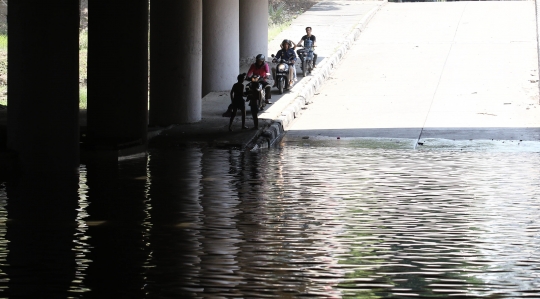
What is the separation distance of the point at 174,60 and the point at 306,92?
226 inches

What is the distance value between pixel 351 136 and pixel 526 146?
3.75 meters

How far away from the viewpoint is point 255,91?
22.8 meters

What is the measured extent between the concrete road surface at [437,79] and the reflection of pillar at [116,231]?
25.1ft

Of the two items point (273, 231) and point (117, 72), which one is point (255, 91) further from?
point (273, 231)

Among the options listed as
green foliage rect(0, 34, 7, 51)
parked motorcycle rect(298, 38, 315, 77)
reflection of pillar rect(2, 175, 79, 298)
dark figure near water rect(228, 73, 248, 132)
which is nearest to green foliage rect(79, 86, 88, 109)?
green foliage rect(0, 34, 7, 51)

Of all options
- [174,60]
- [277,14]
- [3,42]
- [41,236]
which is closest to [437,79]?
[174,60]

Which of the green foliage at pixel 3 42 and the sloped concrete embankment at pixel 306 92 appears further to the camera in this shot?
the green foliage at pixel 3 42

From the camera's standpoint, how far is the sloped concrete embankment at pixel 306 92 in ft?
68.1

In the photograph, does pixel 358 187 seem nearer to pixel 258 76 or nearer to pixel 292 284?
pixel 292 284

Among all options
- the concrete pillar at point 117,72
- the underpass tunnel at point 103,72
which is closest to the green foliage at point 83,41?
the underpass tunnel at point 103,72

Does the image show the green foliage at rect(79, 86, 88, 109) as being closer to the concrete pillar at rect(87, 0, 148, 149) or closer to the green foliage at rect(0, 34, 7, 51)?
the green foliage at rect(0, 34, 7, 51)

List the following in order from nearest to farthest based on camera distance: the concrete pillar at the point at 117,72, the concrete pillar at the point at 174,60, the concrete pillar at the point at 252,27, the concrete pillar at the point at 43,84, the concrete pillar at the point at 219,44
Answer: the concrete pillar at the point at 43,84
the concrete pillar at the point at 117,72
the concrete pillar at the point at 174,60
the concrete pillar at the point at 219,44
the concrete pillar at the point at 252,27

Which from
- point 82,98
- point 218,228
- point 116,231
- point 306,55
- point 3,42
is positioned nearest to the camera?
point 116,231

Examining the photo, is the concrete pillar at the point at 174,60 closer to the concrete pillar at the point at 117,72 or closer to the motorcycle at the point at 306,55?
the concrete pillar at the point at 117,72
